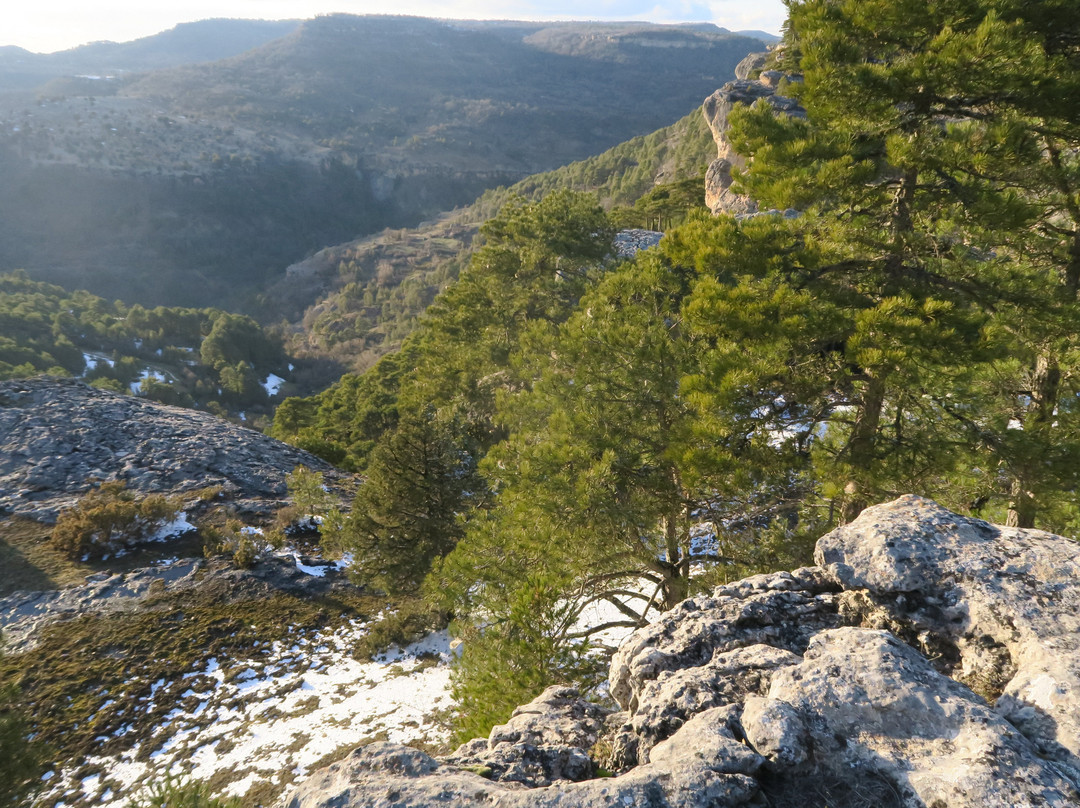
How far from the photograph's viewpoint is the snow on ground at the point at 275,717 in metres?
9.50

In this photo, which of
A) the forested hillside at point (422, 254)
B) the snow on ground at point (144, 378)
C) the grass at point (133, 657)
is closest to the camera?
the grass at point (133, 657)

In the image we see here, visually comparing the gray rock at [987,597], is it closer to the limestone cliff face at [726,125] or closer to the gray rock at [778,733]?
the gray rock at [778,733]

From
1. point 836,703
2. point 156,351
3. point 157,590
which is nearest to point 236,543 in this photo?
point 157,590

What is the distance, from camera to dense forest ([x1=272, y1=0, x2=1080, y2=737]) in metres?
5.71

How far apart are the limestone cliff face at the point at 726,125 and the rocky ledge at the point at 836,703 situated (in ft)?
108

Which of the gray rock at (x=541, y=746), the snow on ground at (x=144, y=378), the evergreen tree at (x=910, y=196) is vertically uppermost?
the evergreen tree at (x=910, y=196)

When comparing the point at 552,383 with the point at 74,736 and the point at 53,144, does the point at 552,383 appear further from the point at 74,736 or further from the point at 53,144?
the point at 53,144

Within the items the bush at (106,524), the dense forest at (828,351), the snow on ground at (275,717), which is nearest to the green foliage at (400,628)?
the snow on ground at (275,717)

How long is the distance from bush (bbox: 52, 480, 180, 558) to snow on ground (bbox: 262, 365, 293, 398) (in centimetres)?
5992

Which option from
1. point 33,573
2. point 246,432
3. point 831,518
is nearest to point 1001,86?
point 831,518

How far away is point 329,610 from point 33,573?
28.9 feet

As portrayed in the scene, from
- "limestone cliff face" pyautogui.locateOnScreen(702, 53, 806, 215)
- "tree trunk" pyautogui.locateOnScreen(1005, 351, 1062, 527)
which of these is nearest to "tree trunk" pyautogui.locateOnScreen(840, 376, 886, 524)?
"tree trunk" pyautogui.locateOnScreen(1005, 351, 1062, 527)

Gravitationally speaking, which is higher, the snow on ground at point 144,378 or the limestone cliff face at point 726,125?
the limestone cliff face at point 726,125

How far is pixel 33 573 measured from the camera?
1588 centimetres
